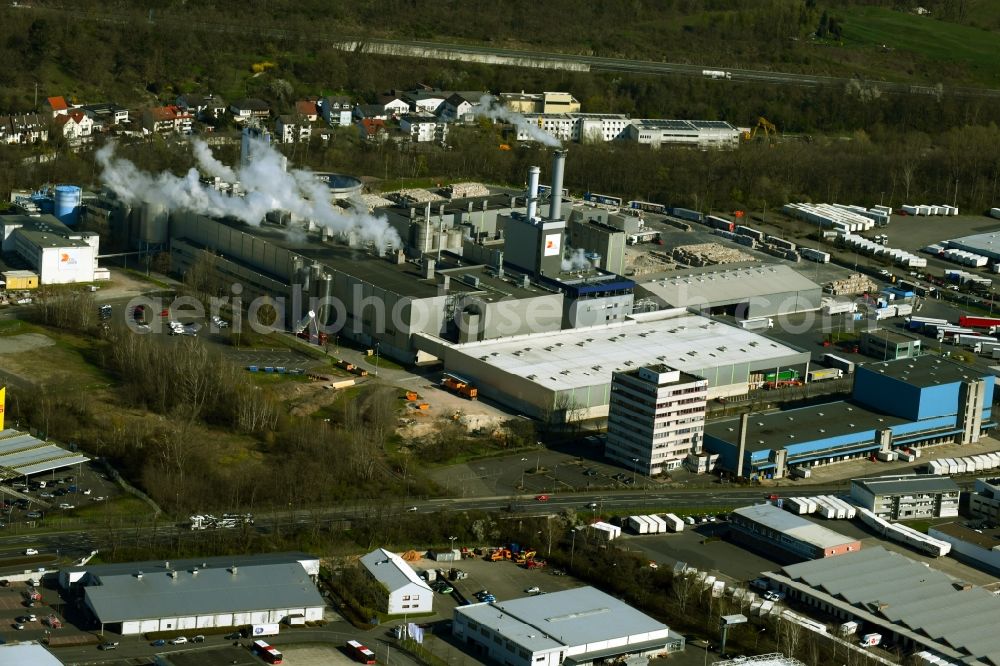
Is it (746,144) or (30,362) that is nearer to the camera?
(30,362)

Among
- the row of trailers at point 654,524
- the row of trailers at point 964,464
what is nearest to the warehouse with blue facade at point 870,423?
the row of trailers at point 964,464

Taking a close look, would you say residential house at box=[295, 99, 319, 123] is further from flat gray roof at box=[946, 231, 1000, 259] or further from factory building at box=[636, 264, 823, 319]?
flat gray roof at box=[946, 231, 1000, 259]

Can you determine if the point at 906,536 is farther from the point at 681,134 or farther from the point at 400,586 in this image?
the point at 681,134

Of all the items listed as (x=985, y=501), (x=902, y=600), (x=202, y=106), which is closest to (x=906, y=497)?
(x=985, y=501)

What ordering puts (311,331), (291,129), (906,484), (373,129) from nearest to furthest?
(906,484) → (311,331) → (291,129) → (373,129)

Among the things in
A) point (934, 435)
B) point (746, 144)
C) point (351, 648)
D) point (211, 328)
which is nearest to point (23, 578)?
point (351, 648)

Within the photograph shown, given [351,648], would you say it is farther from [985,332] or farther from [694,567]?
[985,332]

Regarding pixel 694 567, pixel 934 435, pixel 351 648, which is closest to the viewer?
pixel 351 648

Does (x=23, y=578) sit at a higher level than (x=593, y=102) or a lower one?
lower
